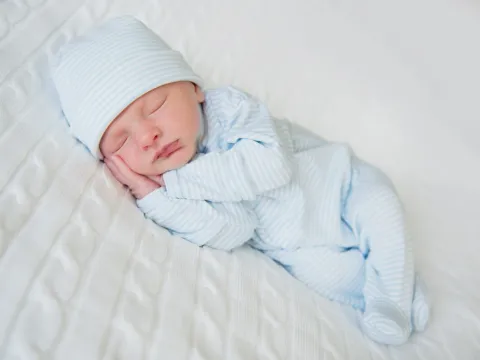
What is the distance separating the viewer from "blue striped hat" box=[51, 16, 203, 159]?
855 mm

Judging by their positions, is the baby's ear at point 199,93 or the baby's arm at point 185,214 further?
the baby's ear at point 199,93

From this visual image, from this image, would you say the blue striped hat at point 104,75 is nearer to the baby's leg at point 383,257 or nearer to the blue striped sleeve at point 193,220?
the blue striped sleeve at point 193,220

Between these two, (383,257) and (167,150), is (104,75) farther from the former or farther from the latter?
(383,257)

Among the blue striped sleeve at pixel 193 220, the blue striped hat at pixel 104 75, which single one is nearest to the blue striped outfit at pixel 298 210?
the blue striped sleeve at pixel 193 220

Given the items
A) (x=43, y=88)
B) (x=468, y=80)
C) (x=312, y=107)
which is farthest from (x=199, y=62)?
(x=468, y=80)

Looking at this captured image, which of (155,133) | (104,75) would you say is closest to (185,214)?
(155,133)

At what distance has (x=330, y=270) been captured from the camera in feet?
3.18

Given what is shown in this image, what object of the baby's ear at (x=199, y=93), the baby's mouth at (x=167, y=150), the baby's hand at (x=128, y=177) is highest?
the baby's ear at (x=199, y=93)

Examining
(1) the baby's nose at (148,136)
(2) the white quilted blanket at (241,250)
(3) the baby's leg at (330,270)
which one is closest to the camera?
→ (2) the white quilted blanket at (241,250)

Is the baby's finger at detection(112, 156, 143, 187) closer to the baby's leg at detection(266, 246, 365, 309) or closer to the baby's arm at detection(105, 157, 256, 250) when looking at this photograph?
the baby's arm at detection(105, 157, 256, 250)

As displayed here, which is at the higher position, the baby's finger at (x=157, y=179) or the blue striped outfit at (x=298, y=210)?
the blue striped outfit at (x=298, y=210)

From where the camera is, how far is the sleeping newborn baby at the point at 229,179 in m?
0.87

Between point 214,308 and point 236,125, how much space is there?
13.2 inches

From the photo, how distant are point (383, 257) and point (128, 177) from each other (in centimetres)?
42
